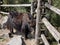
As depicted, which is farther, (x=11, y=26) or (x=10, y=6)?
(x=10, y=6)

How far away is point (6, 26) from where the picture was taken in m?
7.61

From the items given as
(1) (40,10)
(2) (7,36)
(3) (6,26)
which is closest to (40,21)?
(1) (40,10)

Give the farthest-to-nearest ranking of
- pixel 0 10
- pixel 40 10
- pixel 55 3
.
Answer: pixel 0 10 < pixel 55 3 < pixel 40 10

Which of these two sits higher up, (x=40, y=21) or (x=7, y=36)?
(x=40, y=21)

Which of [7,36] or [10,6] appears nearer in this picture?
[7,36]

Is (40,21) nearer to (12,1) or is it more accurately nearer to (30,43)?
(30,43)

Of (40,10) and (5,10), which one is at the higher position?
(40,10)

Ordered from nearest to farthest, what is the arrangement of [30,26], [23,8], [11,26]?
1. [30,26]
2. [11,26]
3. [23,8]

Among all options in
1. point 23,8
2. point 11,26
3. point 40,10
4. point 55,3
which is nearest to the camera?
point 40,10

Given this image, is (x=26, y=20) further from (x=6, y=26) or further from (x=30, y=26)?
(x=6, y=26)

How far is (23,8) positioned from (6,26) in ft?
4.82

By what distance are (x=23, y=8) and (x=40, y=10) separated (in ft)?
10.4

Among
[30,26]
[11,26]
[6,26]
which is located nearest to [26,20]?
[30,26]

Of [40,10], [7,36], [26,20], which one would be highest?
[40,10]
